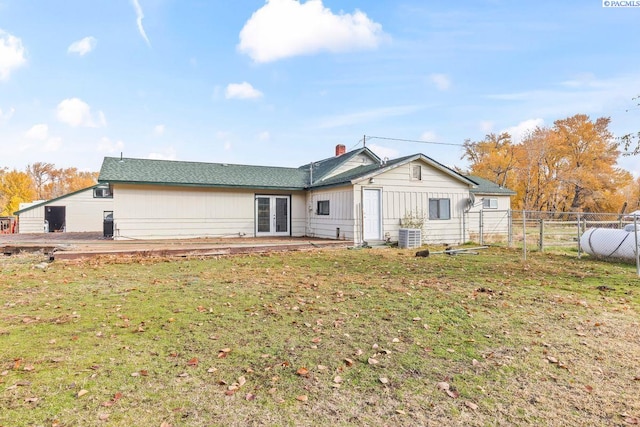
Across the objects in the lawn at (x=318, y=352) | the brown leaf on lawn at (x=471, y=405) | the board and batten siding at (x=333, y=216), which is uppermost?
the board and batten siding at (x=333, y=216)

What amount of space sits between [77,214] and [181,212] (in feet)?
44.4

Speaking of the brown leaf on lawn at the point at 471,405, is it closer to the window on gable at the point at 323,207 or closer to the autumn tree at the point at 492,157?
the window on gable at the point at 323,207

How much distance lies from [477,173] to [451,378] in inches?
1534

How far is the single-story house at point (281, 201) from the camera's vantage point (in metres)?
14.1

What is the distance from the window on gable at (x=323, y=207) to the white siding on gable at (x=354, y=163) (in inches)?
74.3

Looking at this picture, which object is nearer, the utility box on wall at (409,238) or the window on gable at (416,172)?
the utility box on wall at (409,238)

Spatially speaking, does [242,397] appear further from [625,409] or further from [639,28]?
[639,28]

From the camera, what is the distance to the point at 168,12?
13.3 meters

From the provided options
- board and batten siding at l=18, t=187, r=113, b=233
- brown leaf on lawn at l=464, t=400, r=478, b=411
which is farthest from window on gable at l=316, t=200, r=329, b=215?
board and batten siding at l=18, t=187, r=113, b=233

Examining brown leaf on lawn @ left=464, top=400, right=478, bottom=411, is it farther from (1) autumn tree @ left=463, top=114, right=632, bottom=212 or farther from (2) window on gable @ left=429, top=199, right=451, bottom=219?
(1) autumn tree @ left=463, top=114, right=632, bottom=212

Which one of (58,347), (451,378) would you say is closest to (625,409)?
(451,378)

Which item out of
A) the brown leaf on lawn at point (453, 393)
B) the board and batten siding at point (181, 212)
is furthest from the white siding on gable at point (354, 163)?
the brown leaf on lawn at point (453, 393)

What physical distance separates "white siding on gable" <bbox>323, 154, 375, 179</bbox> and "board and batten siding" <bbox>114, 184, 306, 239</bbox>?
3.13 m

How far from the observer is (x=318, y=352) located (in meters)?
3.61
